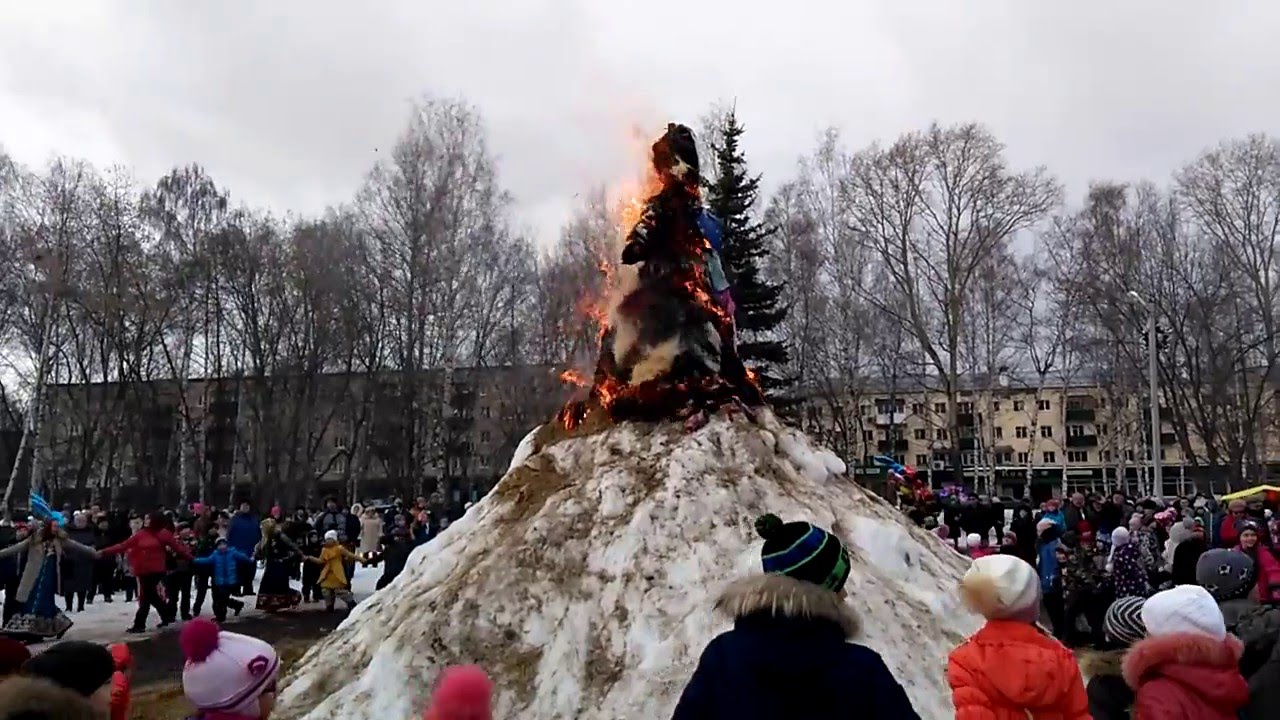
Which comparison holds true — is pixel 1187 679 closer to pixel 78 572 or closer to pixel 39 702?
pixel 39 702

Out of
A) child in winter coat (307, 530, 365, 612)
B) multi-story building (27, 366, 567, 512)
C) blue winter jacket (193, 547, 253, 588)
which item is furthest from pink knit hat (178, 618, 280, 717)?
multi-story building (27, 366, 567, 512)

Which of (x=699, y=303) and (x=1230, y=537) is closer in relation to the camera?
(x=699, y=303)

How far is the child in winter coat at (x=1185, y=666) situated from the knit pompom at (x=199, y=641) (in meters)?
3.17

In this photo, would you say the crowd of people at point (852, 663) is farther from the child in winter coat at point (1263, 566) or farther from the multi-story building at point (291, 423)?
the multi-story building at point (291, 423)

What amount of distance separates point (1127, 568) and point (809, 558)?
9693 mm

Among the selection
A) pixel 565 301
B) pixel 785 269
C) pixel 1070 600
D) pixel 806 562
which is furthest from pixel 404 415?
pixel 806 562

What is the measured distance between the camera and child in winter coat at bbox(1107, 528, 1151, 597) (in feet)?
36.8

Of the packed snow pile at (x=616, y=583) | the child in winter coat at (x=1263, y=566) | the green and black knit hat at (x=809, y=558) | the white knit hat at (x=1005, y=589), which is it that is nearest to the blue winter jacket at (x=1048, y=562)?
the child in winter coat at (x=1263, y=566)

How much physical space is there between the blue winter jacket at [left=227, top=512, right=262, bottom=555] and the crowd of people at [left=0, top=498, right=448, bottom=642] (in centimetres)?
2

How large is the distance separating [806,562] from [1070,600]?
10.8m

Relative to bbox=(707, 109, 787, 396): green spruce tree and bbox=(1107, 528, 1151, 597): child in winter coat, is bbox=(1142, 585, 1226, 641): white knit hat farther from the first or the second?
bbox=(707, 109, 787, 396): green spruce tree

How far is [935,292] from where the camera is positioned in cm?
3753

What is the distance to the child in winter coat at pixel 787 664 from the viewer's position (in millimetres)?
2693

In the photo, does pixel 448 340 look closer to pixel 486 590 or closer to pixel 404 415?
pixel 404 415
